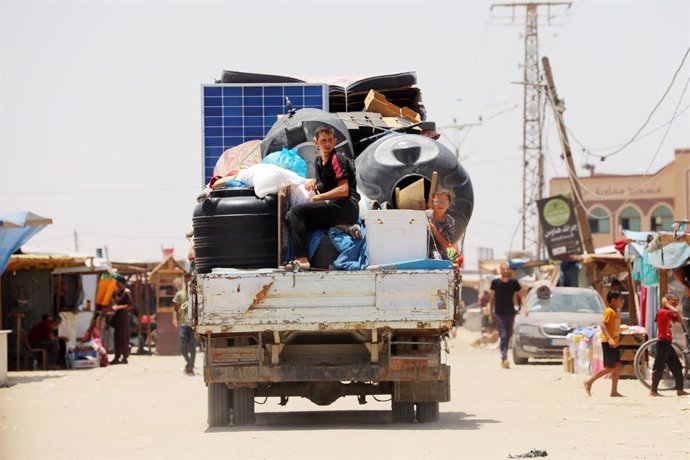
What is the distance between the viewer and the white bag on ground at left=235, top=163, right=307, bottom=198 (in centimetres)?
1273

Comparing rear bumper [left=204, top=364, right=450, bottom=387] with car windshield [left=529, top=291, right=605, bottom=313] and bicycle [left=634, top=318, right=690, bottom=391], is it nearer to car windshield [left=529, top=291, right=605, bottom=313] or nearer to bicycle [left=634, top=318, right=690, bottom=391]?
bicycle [left=634, top=318, right=690, bottom=391]

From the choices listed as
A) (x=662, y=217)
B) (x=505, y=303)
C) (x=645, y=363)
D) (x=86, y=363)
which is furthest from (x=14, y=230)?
(x=662, y=217)

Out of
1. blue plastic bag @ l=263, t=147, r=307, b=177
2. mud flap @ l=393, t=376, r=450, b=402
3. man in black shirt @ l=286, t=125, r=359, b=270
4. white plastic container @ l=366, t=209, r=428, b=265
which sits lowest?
mud flap @ l=393, t=376, r=450, b=402

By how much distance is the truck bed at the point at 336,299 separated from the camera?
1218 cm

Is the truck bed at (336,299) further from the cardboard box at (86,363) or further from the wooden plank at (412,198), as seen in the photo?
the cardboard box at (86,363)

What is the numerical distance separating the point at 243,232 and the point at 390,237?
1.37m

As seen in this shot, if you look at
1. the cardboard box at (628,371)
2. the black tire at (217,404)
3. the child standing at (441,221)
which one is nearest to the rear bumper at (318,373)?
the black tire at (217,404)

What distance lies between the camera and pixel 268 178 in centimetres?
1279

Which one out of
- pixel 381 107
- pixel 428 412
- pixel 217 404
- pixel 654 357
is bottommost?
pixel 428 412

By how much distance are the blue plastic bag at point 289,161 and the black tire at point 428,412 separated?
8.47 ft

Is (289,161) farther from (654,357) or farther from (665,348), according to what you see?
(654,357)

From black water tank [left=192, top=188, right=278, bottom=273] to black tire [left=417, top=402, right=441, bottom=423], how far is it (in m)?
2.13

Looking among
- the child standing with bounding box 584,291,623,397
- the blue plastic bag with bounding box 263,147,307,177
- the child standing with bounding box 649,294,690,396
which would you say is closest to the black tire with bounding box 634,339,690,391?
the child standing with bounding box 649,294,690,396

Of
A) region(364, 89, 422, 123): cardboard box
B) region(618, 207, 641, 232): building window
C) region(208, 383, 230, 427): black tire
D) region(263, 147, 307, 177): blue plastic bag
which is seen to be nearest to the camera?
region(208, 383, 230, 427): black tire
